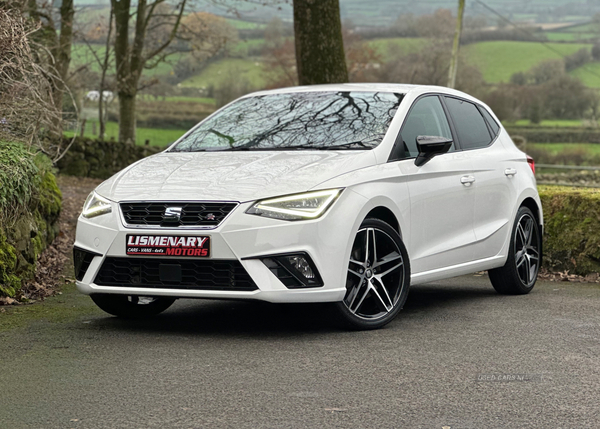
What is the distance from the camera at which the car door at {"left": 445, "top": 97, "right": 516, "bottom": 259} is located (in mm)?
8062

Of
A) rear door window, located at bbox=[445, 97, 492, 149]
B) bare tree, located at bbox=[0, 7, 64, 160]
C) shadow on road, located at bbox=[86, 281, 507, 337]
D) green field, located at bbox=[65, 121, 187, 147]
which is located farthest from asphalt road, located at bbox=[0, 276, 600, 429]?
green field, located at bbox=[65, 121, 187, 147]

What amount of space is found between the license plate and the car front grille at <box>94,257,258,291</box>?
0.06 m

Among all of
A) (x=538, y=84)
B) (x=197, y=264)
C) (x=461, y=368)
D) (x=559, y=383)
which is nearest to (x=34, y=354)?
(x=197, y=264)

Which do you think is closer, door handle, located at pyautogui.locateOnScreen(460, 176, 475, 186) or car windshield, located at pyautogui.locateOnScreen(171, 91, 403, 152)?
car windshield, located at pyautogui.locateOnScreen(171, 91, 403, 152)

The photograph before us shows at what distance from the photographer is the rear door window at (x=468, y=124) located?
322 inches

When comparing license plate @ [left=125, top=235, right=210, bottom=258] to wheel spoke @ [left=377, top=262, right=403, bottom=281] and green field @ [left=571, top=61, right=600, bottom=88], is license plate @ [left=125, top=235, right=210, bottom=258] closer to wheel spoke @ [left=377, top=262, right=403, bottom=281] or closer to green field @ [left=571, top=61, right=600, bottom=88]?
wheel spoke @ [left=377, top=262, right=403, bottom=281]

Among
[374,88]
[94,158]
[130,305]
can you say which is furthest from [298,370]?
[94,158]

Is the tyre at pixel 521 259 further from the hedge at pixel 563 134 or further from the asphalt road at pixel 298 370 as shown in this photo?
the hedge at pixel 563 134

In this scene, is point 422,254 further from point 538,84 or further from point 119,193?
point 538,84

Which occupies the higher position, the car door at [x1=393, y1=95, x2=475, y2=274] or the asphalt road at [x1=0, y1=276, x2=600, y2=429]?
the car door at [x1=393, y1=95, x2=475, y2=274]

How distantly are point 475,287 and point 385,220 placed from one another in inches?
120

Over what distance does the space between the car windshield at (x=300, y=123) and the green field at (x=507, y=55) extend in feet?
338

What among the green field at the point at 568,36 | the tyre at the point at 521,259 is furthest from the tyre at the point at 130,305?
the green field at the point at 568,36

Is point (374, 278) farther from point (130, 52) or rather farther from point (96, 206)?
point (130, 52)
